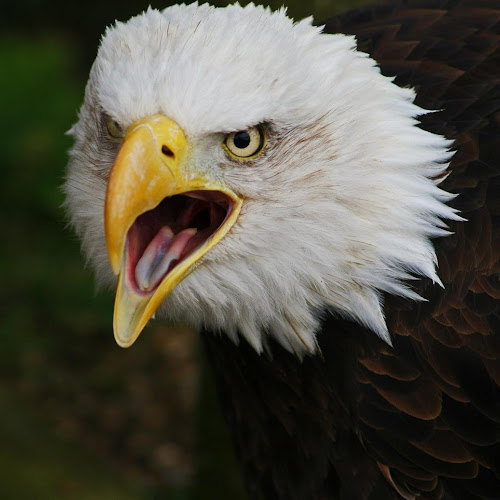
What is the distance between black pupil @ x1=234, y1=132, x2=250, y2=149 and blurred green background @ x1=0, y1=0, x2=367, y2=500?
204cm

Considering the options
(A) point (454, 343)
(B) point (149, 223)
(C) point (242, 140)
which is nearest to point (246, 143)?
(C) point (242, 140)

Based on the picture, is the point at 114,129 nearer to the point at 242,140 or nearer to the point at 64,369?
the point at 242,140

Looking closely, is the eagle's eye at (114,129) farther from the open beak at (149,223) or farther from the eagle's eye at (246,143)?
the eagle's eye at (246,143)

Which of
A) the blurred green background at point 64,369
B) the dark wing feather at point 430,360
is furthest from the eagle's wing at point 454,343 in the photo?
the blurred green background at point 64,369

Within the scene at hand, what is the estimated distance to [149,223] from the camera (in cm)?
221

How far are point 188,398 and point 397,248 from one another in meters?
4.44

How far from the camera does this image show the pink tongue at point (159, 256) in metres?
2.07

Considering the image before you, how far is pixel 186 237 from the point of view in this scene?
2176 millimetres

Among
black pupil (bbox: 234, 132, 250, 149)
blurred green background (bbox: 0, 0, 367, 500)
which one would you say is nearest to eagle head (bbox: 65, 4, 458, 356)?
black pupil (bbox: 234, 132, 250, 149)

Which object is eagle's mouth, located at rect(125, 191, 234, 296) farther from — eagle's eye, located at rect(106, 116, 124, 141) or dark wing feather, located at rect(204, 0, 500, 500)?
dark wing feather, located at rect(204, 0, 500, 500)

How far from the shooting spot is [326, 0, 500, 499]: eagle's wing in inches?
92.0

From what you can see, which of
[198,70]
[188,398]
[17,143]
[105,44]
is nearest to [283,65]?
[198,70]

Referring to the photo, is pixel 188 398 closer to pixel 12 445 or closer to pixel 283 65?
pixel 12 445

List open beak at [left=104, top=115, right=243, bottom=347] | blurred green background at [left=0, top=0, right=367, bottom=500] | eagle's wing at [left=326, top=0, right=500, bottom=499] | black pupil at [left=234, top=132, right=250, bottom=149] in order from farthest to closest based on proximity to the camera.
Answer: blurred green background at [left=0, top=0, right=367, bottom=500] → eagle's wing at [left=326, top=0, right=500, bottom=499] → black pupil at [left=234, top=132, right=250, bottom=149] → open beak at [left=104, top=115, right=243, bottom=347]
